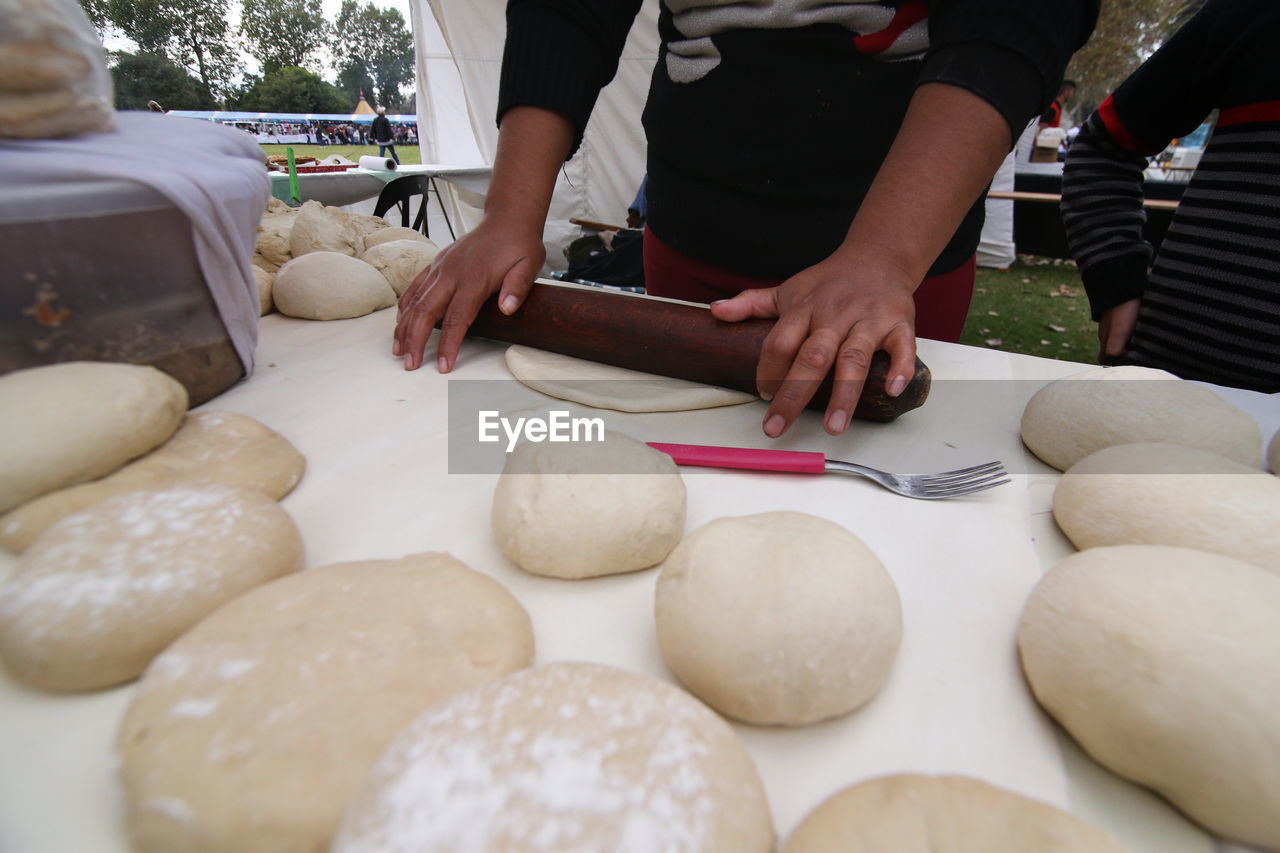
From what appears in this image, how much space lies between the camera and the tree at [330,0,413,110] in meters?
8.45

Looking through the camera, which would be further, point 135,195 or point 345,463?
point 345,463

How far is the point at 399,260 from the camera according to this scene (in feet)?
7.12

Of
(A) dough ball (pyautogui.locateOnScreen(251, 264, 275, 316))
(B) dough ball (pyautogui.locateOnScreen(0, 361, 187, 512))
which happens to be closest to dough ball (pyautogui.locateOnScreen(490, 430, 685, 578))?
(B) dough ball (pyautogui.locateOnScreen(0, 361, 187, 512))

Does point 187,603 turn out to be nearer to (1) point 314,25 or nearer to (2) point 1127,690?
(2) point 1127,690

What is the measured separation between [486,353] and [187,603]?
105cm

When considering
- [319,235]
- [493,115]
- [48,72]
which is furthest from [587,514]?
[493,115]

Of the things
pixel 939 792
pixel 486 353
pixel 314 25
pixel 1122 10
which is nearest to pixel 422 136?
pixel 314 25

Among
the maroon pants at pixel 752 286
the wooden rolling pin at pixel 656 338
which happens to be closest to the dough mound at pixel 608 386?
the wooden rolling pin at pixel 656 338

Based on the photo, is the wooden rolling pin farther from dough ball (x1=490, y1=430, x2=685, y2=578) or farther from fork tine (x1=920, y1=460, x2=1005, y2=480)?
dough ball (x1=490, y1=430, x2=685, y2=578)

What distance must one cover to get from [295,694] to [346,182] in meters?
4.33

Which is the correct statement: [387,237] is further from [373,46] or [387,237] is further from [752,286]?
[373,46]

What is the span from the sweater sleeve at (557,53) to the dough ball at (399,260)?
2.16 ft

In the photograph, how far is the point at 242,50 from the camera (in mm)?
7441

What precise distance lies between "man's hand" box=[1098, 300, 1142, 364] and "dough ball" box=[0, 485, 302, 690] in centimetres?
227
